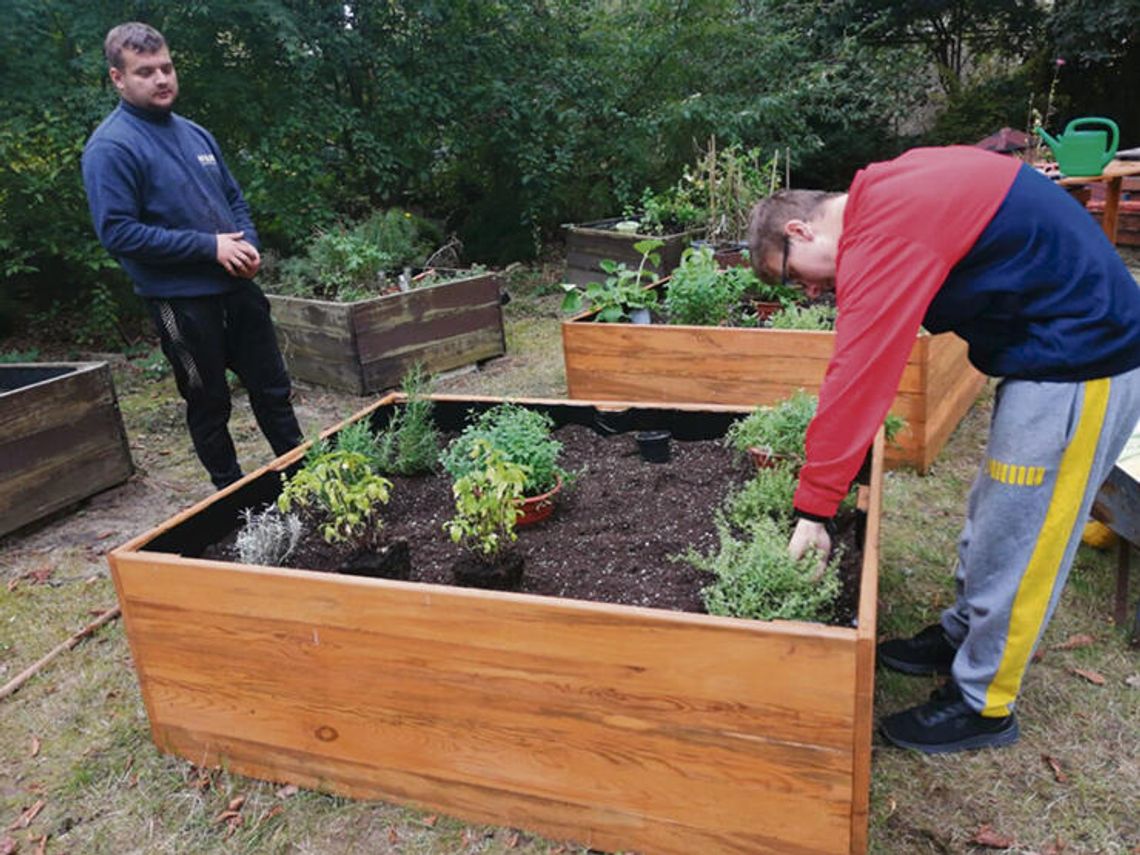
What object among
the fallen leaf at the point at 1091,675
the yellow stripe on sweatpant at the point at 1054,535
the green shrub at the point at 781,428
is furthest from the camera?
the green shrub at the point at 781,428

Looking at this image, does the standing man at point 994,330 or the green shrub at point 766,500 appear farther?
the green shrub at point 766,500

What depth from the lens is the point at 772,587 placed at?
1.95 metres

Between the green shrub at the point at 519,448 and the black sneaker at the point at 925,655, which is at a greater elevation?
the green shrub at the point at 519,448

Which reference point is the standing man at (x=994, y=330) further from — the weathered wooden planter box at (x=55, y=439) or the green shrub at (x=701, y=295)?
the weathered wooden planter box at (x=55, y=439)

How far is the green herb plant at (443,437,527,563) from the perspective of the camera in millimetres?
2217

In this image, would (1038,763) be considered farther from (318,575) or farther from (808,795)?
(318,575)

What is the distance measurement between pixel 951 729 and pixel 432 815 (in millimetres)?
1315

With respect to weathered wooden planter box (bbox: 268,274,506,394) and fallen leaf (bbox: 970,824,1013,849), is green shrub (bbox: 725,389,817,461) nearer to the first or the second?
fallen leaf (bbox: 970,824,1013,849)

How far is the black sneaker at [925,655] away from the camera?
2592mm

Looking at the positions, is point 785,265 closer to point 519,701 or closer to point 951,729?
point 519,701

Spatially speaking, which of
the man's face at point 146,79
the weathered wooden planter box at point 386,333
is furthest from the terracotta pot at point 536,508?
the weathered wooden planter box at point 386,333

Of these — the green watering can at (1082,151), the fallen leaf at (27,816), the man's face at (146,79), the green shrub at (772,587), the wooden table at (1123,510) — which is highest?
the man's face at (146,79)

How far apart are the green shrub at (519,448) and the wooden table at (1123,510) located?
167cm

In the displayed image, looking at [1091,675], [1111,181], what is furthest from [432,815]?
[1111,181]
